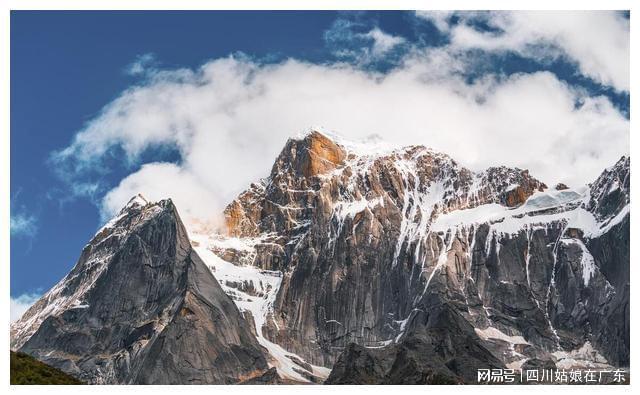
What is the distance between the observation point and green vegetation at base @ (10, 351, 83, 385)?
14250 centimetres

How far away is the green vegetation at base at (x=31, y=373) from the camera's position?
468 feet

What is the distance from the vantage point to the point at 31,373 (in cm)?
14625
